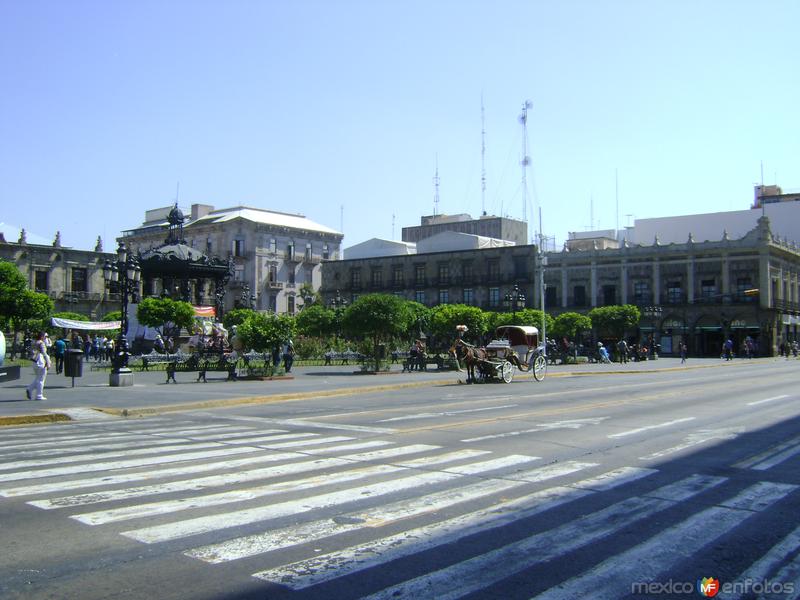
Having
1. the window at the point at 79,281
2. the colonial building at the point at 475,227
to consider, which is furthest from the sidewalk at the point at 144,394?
the colonial building at the point at 475,227

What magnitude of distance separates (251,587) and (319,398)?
15.2 meters

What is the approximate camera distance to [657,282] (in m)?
71.8

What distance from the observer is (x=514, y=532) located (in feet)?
20.7

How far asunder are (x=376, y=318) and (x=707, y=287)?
1800 inches

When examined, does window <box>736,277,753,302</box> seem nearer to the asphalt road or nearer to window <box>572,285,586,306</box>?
window <box>572,285,586,306</box>

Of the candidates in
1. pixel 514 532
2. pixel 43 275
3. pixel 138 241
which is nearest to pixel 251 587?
pixel 514 532

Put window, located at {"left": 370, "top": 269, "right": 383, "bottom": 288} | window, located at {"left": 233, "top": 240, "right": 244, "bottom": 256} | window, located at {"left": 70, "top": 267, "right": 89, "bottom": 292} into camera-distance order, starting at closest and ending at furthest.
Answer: window, located at {"left": 70, "top": 267, "right": 89, "bottom": 292} < window, located at {"left": 370, "top": 269, "right": 383, "bottom": 288} < window, located at {"left": 233, "top": 240, "right": 244, "bottom": 256}

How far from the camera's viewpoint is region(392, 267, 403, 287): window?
266ft

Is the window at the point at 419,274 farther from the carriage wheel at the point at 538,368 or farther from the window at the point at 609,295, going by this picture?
the carriage wheel at the point at 538,368

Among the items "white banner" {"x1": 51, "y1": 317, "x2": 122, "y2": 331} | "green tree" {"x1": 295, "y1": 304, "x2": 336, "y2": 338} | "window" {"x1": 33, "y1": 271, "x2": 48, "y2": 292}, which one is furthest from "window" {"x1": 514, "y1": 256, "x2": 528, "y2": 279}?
"window" {"x1": 33, "y1": 271, "x2": 48, "y2": 292}

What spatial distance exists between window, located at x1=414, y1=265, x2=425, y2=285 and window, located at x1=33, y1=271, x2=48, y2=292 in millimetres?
35735

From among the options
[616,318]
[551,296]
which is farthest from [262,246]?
[616,318]

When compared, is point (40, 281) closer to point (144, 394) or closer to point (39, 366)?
point (144, 394)

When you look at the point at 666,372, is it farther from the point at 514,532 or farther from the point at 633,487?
the point at 514,532
